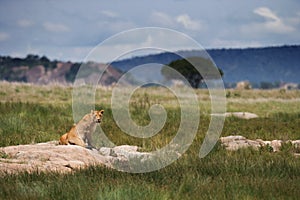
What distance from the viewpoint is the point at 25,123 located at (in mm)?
17672

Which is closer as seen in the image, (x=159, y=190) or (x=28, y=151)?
(x=159, y=190)

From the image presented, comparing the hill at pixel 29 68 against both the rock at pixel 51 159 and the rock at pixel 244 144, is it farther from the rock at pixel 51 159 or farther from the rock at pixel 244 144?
the rock at pixel 51 159

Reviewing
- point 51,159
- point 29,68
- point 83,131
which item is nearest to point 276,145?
point 83,131

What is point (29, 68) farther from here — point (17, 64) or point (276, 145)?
point (276, 145)

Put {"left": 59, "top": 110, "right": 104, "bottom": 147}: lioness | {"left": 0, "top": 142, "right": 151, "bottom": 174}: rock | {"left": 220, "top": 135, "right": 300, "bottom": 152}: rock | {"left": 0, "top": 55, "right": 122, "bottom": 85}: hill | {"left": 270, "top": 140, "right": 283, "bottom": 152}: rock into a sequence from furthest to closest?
{"left": 0, "top": 55, "right": 122, "bottom": 85}: hill → {"left": 270, "top": 140, "right": 283, "bottom": 152}: rock → {"left": 220, "top": 135, "right": 300, "bottom": 152}: rock → {"left": 59, "top": 110, "right": 104, "bottom": 147}: lioness → {"left": 0, "top": 142, "right": 151, "bottom": 174}: rock

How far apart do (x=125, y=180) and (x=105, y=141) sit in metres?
6.64

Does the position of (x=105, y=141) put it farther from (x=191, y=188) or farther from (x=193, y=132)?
(x=191, y=188)

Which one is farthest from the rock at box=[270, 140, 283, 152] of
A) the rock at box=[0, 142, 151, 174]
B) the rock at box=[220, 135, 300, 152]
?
the rock at box=[0, 142, 151, 174]

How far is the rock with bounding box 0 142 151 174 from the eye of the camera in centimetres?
976

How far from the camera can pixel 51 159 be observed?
10602 mm

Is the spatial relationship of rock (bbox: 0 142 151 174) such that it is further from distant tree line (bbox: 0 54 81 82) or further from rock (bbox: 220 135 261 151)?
distant tree line (bbox: 0 54 81 82)

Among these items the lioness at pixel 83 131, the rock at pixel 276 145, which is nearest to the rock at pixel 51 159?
the lioness at pixel 83 131

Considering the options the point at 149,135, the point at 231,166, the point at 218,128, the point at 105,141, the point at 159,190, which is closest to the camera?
the point at 159,190

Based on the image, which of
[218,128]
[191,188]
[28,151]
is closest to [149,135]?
[218,128]
